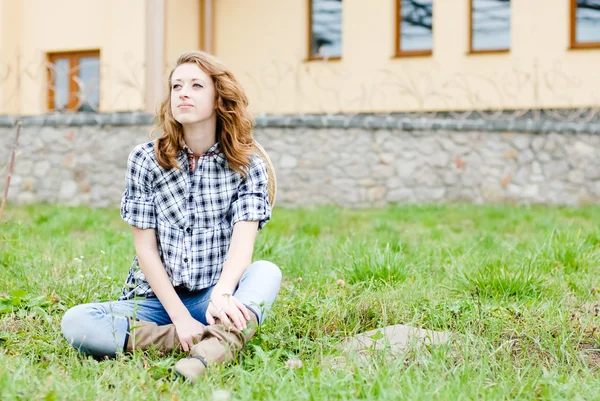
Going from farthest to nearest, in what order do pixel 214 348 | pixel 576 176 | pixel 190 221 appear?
pixel 576 176 → pixel 190 221 → pixel 214 348

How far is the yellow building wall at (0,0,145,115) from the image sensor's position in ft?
37.9

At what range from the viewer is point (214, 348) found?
253cm

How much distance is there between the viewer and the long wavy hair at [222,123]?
9.59 ft

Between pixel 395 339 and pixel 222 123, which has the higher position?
pixel 222 123

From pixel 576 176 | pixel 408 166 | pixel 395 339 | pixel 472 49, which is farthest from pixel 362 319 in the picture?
pixel 472 49

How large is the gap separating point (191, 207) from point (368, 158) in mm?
6073

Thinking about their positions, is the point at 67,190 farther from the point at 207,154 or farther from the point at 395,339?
the point at 395,339

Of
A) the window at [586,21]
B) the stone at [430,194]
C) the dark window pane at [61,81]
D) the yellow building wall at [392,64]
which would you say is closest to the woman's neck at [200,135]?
the stone at [430,194]

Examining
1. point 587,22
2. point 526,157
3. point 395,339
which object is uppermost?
point 587,22

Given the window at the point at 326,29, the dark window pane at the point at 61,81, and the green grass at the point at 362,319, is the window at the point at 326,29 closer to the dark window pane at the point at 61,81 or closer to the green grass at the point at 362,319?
the dark window pane at the point at 61,81

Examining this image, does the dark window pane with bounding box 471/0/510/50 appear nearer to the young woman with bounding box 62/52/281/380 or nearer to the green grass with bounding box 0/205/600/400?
the green grass with bounding box 0/205/600/400

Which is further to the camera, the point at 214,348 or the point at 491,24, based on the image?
the point at 491,24

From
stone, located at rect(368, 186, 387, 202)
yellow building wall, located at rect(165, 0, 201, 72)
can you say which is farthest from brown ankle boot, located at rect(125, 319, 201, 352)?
yellow building wall, located at rect(165, 0, 201, 72)

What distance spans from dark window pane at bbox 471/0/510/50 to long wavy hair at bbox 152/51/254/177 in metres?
8.82
